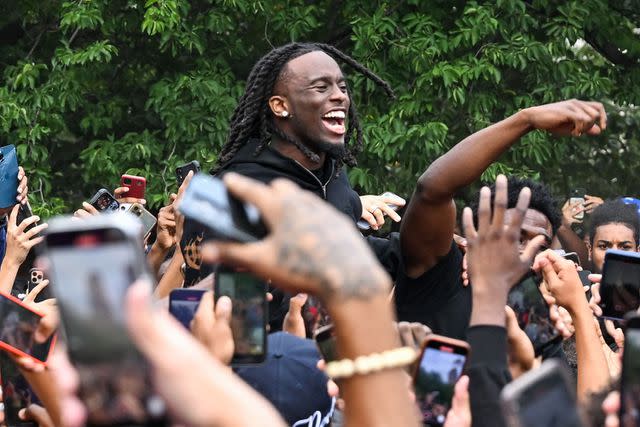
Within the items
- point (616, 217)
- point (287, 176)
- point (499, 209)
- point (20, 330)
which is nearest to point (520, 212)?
point (499, 209)

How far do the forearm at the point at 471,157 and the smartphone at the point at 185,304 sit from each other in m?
1.16

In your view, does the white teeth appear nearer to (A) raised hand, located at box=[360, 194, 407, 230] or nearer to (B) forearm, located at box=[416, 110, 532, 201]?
(A) raised hand, located at box=[360, 194, 407, 230]

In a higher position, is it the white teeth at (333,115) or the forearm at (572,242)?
the white teeth at (333,115)

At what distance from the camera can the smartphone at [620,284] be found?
4.21 meters

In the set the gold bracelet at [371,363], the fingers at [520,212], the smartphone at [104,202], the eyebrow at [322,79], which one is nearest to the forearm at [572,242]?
the smartphone at [104,202]

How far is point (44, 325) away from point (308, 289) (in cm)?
132

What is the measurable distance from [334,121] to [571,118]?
Answer: 1.56 metres

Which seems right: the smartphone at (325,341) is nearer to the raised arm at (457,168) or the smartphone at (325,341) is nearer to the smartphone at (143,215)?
the raised arm at (457,168)

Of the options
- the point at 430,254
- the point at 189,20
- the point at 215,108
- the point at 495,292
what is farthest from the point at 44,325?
the point at 189,20

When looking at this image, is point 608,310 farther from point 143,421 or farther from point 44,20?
point 44,20

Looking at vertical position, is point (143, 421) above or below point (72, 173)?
above

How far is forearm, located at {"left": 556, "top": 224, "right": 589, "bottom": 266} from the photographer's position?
845 cm

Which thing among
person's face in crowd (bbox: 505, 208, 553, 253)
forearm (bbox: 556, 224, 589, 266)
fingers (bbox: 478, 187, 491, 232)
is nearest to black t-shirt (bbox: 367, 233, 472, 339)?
person's face in crowd (bbox: 505, 208, 553, 253)

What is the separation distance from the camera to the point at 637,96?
9.52 m
